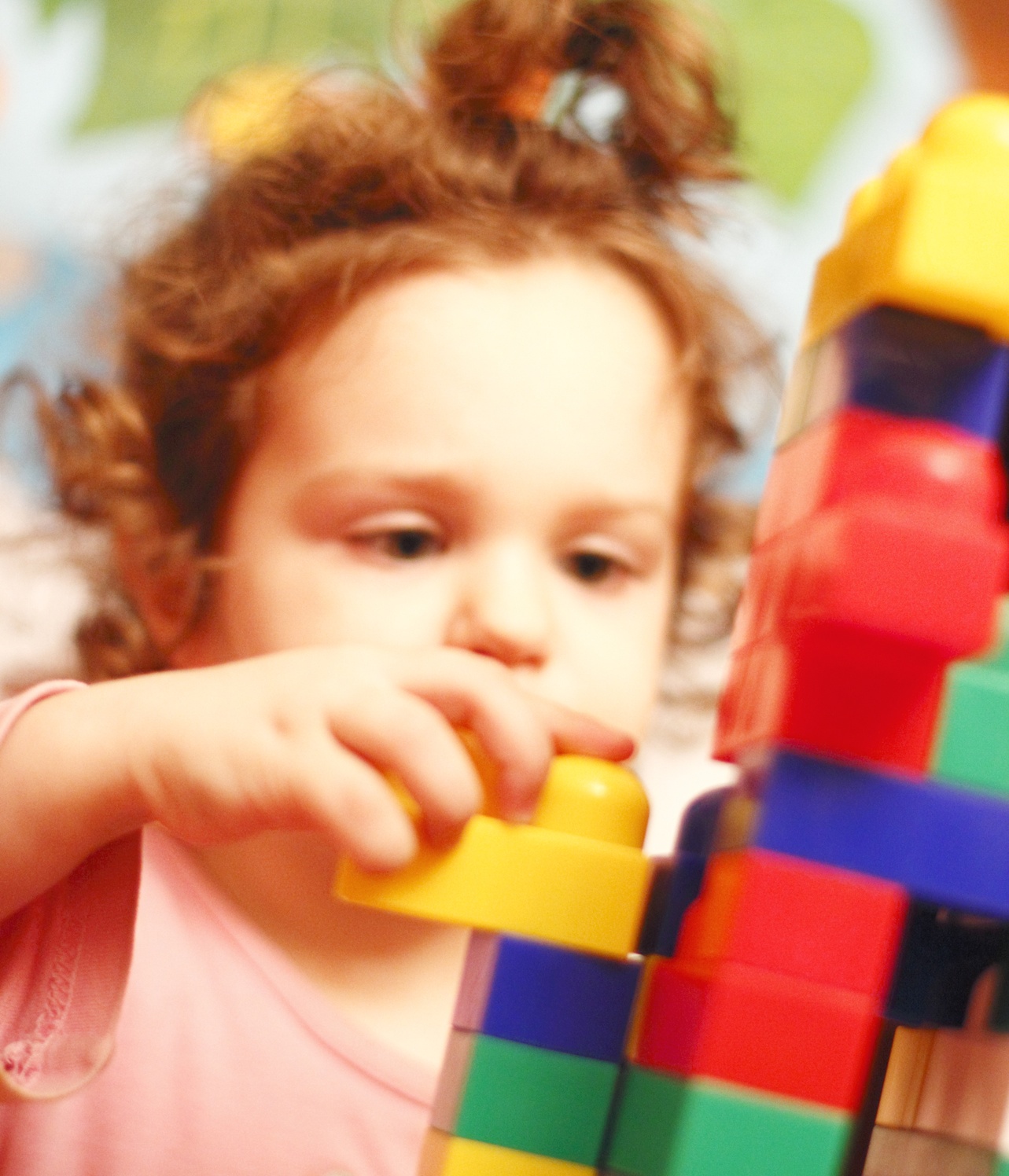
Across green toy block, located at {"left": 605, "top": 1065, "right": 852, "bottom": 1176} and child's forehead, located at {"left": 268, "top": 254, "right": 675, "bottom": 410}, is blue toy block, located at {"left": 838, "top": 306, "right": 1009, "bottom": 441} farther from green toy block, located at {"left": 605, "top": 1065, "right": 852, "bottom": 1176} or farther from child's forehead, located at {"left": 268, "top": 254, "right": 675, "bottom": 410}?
child's forehead, located at {"left": 268, "top": 254, "right": 675, "bottom": 410}

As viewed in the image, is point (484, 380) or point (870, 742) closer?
point (870, 742)

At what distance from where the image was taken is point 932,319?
301 millimetres

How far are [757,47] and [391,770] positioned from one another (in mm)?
1057

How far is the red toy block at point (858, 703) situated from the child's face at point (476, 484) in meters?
0.36

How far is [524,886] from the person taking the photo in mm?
360

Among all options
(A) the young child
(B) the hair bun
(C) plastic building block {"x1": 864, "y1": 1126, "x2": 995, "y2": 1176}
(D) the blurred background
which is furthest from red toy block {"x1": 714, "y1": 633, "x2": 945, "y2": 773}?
(D) the blurred background

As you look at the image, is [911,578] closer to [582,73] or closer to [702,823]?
[702,823]

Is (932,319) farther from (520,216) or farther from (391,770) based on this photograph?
(520,216)

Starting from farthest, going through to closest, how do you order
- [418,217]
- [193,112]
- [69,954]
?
[193,112] < [418,217] < [69,954]

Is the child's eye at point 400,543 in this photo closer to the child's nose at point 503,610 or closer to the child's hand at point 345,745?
the child's nose at point 503,610

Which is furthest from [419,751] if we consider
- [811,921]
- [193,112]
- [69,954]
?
[193,112]

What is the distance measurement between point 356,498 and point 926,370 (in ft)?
1.41

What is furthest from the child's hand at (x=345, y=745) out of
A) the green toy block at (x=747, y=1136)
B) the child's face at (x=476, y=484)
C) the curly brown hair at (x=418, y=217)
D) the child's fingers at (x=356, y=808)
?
the curly brown hair at (x=418, y=217)

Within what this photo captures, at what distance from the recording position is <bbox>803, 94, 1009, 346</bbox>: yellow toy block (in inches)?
11.3
